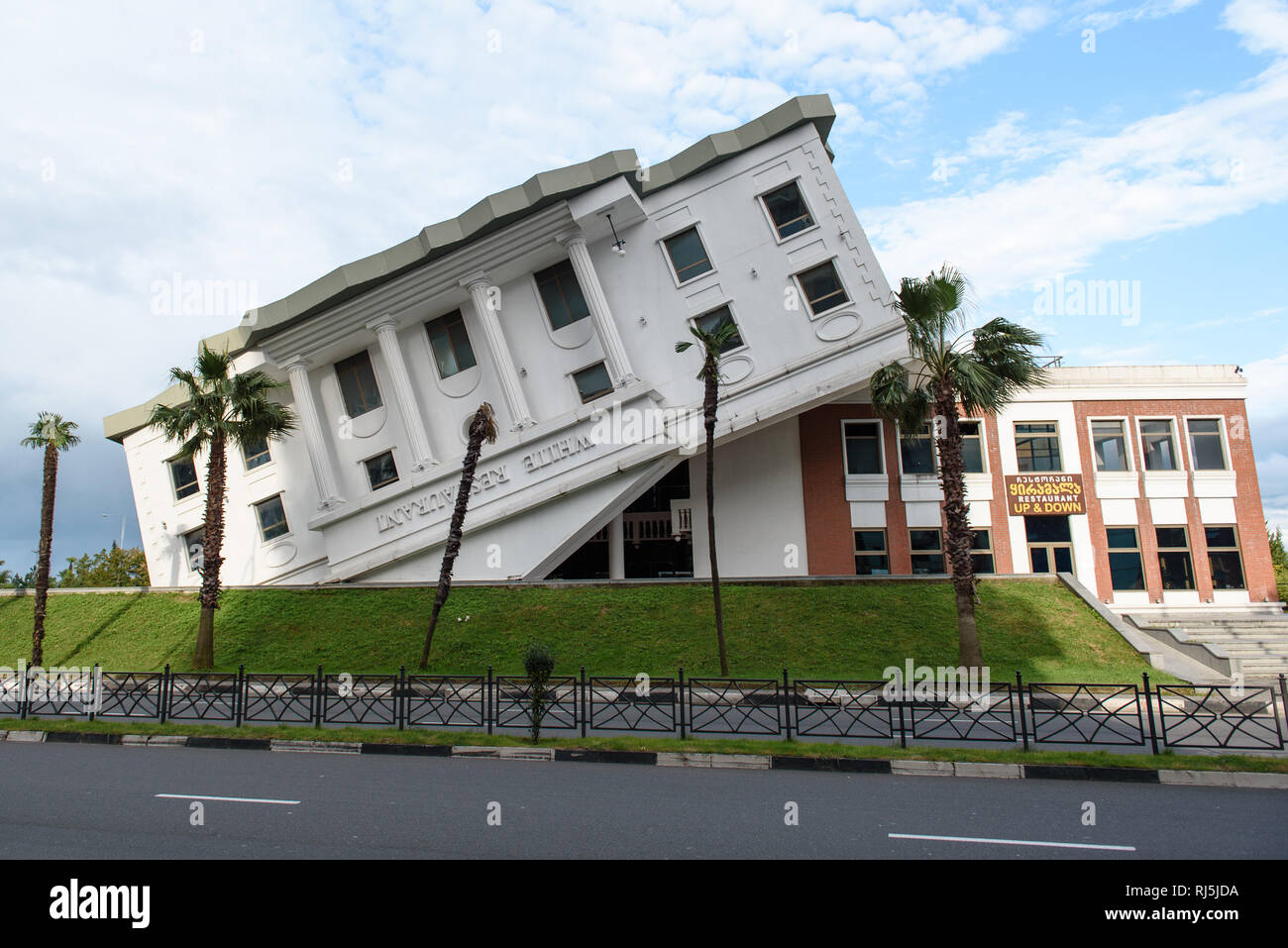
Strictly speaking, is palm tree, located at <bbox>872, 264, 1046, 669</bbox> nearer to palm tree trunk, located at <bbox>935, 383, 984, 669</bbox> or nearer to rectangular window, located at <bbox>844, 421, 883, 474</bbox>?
palm tree trunk, located at <bbox>935, 383, 984, 669</bbox>

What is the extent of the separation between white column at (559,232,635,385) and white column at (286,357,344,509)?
1129cm

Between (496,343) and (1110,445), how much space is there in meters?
24.2

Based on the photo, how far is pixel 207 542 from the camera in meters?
22.5

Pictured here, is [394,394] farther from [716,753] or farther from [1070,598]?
[1070,598]

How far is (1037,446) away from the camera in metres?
30.9

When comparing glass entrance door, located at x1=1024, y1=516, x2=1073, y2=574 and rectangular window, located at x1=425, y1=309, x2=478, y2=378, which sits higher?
rectangular window, located at x1=425, y1=309, x2=478, y2=378

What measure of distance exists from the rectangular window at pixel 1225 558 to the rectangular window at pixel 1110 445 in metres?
3.88

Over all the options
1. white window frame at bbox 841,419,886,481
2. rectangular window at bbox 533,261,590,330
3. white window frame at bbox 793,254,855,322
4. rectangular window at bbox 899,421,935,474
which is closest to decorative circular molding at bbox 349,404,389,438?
rectangular window at bbox 533,261,590,330

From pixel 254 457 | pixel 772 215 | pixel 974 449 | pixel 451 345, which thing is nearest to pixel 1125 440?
pixel 974 449

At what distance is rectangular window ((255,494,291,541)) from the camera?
31.3m
